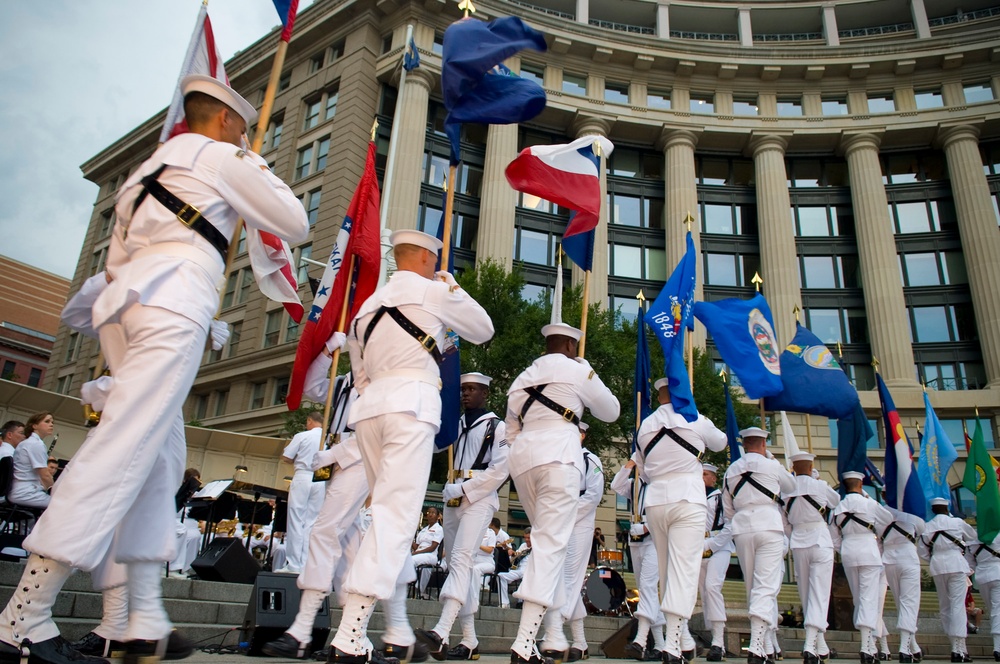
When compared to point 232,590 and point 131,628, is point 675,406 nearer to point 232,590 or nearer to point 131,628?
point 232,590

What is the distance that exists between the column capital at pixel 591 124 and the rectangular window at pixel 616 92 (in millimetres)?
2531

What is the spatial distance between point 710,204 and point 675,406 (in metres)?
36.8

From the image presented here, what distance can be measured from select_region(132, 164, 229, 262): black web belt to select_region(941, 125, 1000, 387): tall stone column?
128 ft

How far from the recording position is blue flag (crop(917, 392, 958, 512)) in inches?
747

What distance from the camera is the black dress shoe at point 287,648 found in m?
4.96

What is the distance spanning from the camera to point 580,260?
9.59 metres

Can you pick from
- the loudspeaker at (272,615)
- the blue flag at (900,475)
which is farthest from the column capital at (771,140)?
the loudspeaker at (272,615)

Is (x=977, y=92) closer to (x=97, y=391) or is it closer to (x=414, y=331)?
(x=414, y=331)

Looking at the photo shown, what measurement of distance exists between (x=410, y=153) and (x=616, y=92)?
14.0 m

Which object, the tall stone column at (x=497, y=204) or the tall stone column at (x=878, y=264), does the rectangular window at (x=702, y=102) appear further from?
the tall stone column at (x=497, y=204)

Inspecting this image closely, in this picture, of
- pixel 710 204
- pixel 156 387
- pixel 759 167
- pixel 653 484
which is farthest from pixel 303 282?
pixel 156 387

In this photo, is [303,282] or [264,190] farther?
[303,282]

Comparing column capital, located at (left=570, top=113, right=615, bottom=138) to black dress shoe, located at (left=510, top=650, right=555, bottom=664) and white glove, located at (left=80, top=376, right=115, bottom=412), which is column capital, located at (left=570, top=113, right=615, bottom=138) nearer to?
black dress shoe, located at (left=510, top=650, right=555, bottom=664)

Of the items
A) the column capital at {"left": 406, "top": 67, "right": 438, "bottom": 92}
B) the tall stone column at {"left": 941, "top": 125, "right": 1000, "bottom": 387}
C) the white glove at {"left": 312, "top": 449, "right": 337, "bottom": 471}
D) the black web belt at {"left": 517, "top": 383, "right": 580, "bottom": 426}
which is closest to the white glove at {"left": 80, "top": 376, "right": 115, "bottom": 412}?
the white glove at {"left": 312, "top": 449, "right": 337, "bottom": 471}
